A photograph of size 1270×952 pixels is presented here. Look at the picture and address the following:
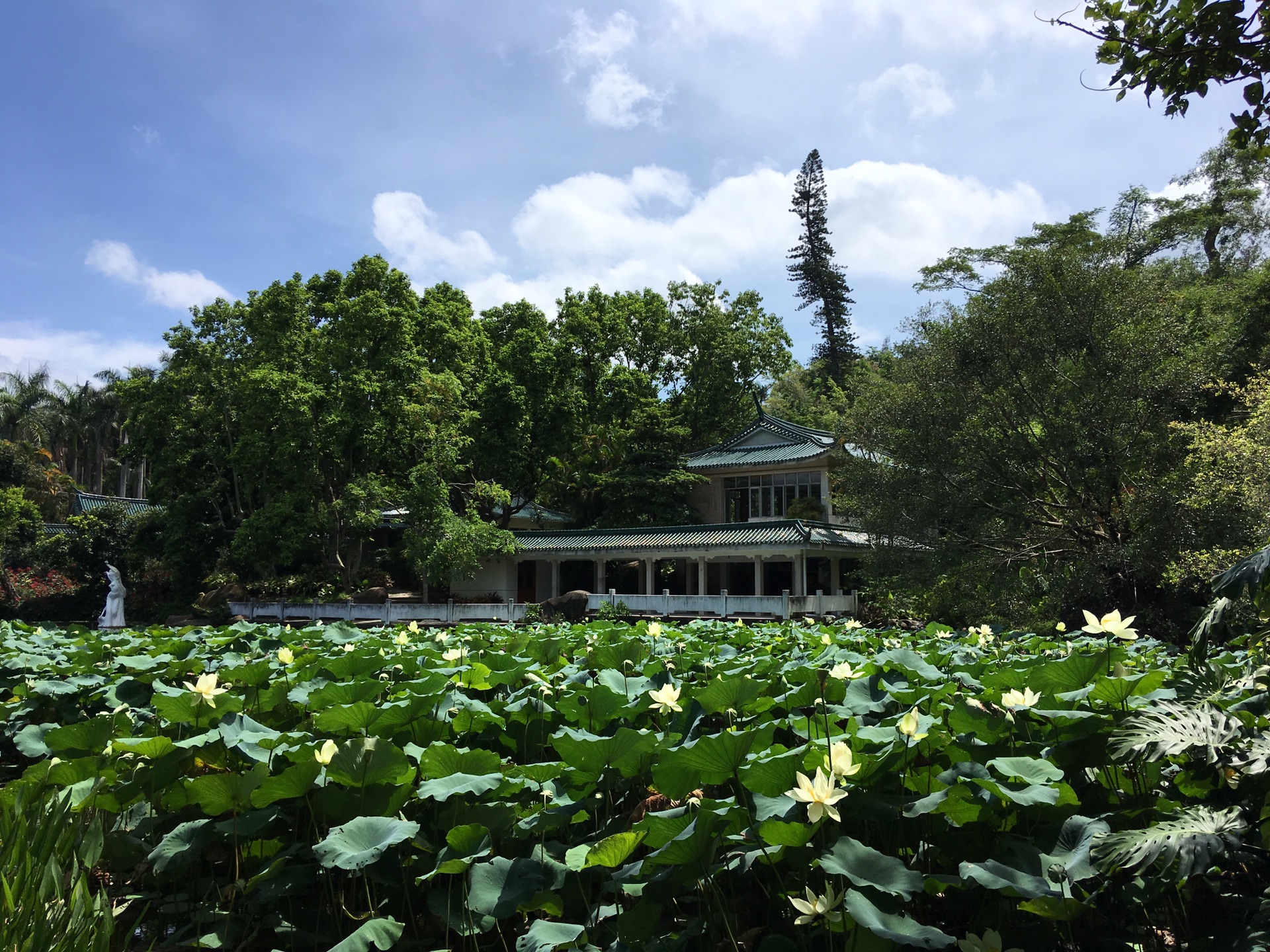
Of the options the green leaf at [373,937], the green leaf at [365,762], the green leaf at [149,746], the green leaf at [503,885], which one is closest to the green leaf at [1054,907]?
the green leaf at [503,885]

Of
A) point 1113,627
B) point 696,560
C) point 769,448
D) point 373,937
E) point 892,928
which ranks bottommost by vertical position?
point 696,560

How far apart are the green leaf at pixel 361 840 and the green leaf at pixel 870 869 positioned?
0.90 metres

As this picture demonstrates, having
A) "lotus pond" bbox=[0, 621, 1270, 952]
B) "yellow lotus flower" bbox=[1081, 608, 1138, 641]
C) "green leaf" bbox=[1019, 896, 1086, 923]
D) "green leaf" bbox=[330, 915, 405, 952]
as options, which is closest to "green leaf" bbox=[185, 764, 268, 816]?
"lotus pond" bbox=[0, 621, 1270, 952]

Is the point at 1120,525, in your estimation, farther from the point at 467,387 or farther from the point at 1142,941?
the point at 467,387

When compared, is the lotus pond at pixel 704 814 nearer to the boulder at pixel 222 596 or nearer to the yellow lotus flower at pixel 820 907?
the yellow lotus flower at pixel 820 907

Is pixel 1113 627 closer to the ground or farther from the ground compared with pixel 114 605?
farther from the ground

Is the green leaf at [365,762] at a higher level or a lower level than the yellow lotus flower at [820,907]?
higher

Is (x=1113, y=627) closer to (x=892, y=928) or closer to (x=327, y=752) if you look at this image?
Answer: (x=892, y=928)

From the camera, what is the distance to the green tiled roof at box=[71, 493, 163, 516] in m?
30.7

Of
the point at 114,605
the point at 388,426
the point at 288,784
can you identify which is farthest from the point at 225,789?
the point at 388,426

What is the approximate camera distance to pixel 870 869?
1.80m

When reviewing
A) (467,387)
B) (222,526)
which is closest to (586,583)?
(467,387)

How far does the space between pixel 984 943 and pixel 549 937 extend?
94 centimetres

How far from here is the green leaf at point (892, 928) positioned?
1633 mm
